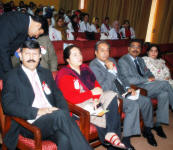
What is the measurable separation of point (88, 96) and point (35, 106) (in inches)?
22.7

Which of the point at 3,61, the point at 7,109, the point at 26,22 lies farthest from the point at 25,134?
the point at 26,22

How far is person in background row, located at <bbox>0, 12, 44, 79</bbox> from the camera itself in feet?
6.63

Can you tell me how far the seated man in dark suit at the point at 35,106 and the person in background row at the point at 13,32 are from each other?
302mm

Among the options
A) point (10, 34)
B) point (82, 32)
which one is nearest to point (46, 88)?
point (10, 34)

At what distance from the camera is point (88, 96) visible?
211 cm

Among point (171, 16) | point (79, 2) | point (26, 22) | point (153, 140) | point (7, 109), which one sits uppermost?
point (79, 2)

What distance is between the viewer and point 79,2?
39.5ft

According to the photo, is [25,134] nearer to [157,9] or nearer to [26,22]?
[26,22]

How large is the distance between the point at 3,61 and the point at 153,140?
6.51ft

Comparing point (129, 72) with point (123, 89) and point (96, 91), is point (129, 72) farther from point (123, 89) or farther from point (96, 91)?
point (96, 91)

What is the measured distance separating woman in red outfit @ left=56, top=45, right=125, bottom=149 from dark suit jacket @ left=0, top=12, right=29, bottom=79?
0.51 m

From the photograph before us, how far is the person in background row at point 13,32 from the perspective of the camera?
2020 millimetres

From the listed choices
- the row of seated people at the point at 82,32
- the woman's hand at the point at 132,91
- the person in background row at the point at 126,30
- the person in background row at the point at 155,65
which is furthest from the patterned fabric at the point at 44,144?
the person in background row at the point at 126,30

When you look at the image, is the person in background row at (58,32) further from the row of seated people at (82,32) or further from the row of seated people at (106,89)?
the row of seated people at (106,89)
